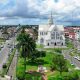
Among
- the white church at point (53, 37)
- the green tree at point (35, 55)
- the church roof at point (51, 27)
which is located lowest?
the green tree at point (35, 55)

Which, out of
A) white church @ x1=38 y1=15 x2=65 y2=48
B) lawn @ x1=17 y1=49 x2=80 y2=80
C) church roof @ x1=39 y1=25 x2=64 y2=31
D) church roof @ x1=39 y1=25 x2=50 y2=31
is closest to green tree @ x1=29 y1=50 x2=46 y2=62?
lawn @ x1=17 y1=49 x2=80 y2=80

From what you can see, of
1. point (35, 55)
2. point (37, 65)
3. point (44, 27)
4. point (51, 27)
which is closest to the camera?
point (37, 65)

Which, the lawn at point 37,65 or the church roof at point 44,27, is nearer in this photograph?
the lawn at point 37,65

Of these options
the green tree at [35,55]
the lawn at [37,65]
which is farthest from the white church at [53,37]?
the green tree at [35,55]

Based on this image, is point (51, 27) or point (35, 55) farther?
point (51, 27)

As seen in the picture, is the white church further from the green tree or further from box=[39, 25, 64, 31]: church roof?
the green tree

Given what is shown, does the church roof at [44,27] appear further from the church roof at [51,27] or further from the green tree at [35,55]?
the green tree at [35,55]

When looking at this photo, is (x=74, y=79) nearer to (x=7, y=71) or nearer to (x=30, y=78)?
(x=30, y=78)

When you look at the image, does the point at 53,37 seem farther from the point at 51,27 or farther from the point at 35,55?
the point at 35,55

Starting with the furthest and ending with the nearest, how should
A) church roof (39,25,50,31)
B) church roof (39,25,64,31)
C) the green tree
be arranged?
church roof (39,25,50,31) → church roof (39,25,64,31) → the green tree

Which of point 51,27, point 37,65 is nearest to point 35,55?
point 37,65

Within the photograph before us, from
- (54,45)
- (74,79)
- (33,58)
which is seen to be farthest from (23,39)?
(54,45)
